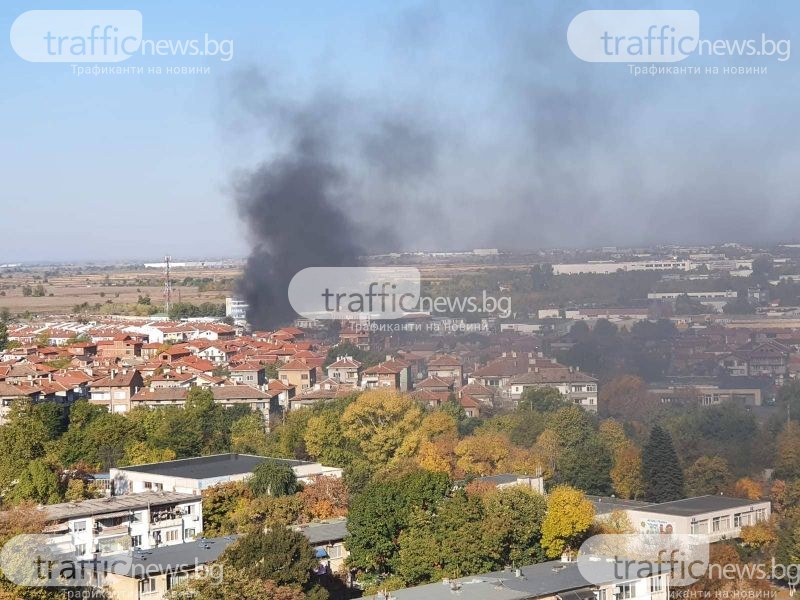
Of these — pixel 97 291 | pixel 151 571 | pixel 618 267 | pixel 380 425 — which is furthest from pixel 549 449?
pixel 97 291

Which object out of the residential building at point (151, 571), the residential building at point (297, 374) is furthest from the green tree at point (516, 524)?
the residential building at point (297, 374)

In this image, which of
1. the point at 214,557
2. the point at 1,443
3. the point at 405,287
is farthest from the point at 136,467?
the point at 405,287

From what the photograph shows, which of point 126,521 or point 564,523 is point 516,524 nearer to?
point 564,523

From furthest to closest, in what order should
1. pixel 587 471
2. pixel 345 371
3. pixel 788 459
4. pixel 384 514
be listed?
pixel 345 371 < pixel 788 459 < pixel 587 471 < pixel 384 514

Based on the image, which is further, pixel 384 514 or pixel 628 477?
pixel 628 477

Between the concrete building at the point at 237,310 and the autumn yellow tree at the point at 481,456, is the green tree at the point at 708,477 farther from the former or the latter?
the concrete building at the point at 237,310

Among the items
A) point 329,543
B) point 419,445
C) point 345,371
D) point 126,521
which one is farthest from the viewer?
point 345,371
